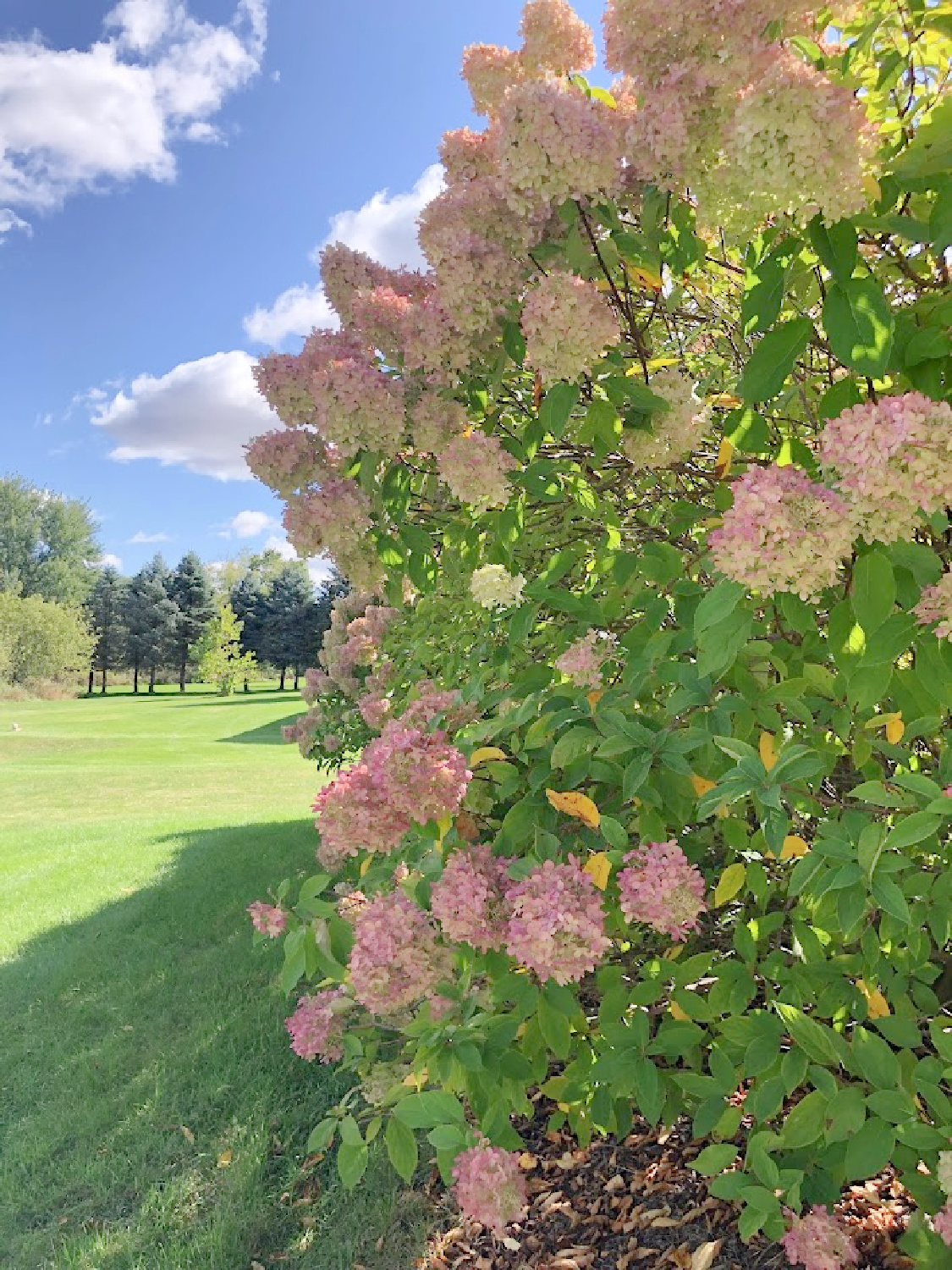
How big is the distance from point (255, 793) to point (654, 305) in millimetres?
14902

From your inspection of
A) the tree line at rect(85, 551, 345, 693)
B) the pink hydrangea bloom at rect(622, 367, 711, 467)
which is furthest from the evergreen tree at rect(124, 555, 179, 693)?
the pink hydrangea bloom at rect(622, 367, 711, 467)

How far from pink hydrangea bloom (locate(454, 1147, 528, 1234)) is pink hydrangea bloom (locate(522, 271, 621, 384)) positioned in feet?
5.33

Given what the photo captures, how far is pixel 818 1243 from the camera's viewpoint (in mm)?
1920

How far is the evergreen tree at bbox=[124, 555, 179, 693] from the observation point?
57.1 m

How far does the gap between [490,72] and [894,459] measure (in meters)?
1.92

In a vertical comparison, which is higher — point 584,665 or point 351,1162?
point 584,665

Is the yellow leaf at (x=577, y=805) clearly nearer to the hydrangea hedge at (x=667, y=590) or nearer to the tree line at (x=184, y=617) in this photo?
the hydrangea hedge at (x=667, y=590)

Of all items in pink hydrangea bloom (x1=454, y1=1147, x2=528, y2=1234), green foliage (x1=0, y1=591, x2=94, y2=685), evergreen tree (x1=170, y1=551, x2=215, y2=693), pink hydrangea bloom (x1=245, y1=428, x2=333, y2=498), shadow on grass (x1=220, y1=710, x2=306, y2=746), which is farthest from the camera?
evergreen tree (x1=170, y1=551, x2=215, y2=693)

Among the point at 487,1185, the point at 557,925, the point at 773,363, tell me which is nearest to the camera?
the point at 773,363

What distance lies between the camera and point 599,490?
238cm

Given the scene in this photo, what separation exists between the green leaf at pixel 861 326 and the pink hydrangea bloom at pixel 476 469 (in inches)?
31.1

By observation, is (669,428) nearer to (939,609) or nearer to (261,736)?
(939,609)

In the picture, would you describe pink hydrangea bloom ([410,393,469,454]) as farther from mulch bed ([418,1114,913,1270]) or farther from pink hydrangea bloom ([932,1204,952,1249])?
mulch bed ([418,1114,913,1270])

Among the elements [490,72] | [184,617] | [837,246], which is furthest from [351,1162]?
[184,617]
